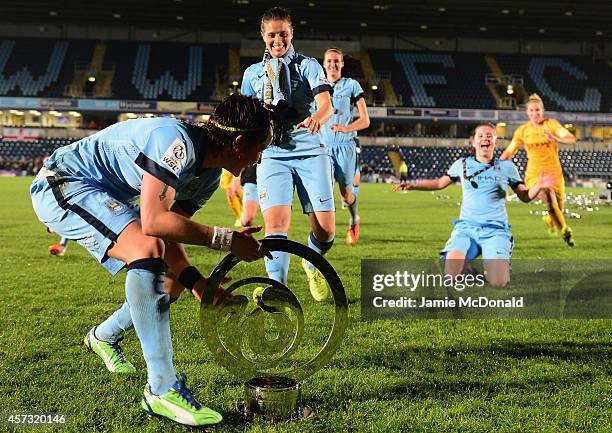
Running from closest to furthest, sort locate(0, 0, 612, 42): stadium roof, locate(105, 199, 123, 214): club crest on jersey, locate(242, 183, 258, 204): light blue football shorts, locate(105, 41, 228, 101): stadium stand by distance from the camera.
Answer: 1. locate(105, 199, 123, 214): club crest on jersey
2. locate(242, 183, 258, 204): light blue football shorts
3. locate(0, 0, 612, 42): stadium roof
4. locate(105, 41, 228, 101): stadium stand

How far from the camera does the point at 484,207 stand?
5879mm

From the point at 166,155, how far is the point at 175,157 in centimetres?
4

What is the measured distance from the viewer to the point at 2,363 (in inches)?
144

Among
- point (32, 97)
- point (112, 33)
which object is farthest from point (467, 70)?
point (32, 97)

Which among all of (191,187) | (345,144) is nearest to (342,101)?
(345,144)

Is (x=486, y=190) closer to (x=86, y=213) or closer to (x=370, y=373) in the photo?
(x=370, y=373)

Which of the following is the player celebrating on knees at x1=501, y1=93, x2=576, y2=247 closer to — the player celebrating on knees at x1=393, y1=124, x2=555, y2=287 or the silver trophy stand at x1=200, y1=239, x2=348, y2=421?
the player celebrating on knees at x1=393, y1=124, x2=555, y2=287

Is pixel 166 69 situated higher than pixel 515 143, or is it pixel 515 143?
pixel 166 69

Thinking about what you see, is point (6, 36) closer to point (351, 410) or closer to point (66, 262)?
point (66, 262)

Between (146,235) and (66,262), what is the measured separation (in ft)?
17.7

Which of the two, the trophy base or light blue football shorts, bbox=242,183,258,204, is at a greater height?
light blue football shorts, bbox=242,183,258,204

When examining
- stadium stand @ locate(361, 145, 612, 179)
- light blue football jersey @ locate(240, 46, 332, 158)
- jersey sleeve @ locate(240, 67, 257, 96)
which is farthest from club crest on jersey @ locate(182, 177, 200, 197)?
stadium stand @ locate(361, 145, 612, 179)

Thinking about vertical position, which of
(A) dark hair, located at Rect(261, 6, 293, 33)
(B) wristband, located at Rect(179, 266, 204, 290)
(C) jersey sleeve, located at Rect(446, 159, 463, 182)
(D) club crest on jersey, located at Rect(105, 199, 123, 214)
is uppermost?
(A) dark hair, located at Rect(261, 6, 293, 33)

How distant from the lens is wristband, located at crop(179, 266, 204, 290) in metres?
3.14
